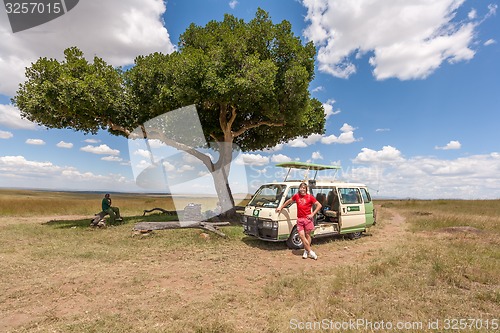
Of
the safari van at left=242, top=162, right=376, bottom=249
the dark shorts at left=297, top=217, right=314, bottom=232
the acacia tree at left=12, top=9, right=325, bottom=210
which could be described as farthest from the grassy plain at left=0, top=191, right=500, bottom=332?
the acacia tree at left=12, top=9, right=325, bottom=210

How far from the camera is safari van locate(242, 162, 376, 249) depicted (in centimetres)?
967

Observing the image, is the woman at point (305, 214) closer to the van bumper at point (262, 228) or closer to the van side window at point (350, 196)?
the van bumper at point (262, 228)

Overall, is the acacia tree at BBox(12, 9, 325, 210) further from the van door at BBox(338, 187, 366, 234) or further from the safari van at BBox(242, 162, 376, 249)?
the van door at BBox(338, 187, 366, 234)

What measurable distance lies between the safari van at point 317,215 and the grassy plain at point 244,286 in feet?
2.21

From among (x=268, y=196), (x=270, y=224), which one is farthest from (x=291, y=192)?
(x=270, y=224)

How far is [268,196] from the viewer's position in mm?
10469

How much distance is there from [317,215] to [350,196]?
174cm

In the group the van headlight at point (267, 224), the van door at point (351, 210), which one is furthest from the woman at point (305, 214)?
the van door at point (351, 210)

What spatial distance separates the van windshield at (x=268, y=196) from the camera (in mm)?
10009

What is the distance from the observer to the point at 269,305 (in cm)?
533

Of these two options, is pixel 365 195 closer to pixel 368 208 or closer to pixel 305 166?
pixel 368 208

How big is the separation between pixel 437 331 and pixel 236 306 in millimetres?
3259

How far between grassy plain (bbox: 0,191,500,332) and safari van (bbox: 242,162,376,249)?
2.21 feet

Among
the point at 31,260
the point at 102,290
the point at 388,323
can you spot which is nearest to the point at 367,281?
the point at 388,323
